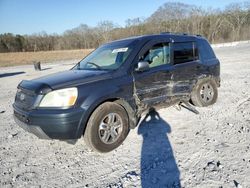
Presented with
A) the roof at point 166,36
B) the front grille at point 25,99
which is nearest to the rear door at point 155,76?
the roof at point 166,36

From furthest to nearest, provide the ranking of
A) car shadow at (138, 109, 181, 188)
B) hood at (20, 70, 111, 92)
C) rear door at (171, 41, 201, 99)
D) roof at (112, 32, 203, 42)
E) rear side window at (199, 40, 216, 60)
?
rear side window at (199, 40, 216, 60)
rear door at (171, 41, 201, 99)
roof at (112, 32, 203, 42)
hood at (20, 70, 111, 92)
car shadow at (138, 109, 181, 188)

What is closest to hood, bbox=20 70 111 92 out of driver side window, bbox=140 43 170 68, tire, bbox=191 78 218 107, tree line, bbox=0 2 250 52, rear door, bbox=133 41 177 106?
rear door, bbox=133 41 177 106

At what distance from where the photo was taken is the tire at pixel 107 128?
4.01 metres

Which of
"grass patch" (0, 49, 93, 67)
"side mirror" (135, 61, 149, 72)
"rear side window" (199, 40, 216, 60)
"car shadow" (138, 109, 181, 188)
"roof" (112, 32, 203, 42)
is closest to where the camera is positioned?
"car shadow" (138, 109, 181, 188)

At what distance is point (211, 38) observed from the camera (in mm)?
58344

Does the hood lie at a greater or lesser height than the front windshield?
lesser

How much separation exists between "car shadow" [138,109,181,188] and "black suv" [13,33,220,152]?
A: 44cm

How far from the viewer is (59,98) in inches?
151

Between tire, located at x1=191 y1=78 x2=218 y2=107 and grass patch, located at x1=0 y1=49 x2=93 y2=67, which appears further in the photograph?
grass patch, located at x1=0 y1=49 x2=93 y2=67

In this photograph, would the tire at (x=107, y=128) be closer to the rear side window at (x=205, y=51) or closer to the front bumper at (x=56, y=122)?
the front bumper at (x=56, y=122)

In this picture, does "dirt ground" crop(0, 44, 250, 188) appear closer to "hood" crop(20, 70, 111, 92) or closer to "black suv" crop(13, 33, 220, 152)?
"black suv" crop(13, 33, 220, 152)

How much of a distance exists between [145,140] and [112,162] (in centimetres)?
92

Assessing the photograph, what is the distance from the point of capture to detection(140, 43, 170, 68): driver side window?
4879 mm

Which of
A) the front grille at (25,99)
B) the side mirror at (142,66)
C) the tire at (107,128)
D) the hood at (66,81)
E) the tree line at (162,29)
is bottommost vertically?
the tire at (107,128)
